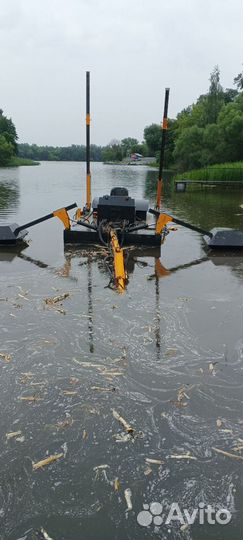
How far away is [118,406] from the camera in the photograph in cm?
470

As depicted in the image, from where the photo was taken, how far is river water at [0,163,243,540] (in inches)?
135

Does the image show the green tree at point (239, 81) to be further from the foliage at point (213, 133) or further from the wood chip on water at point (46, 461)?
the wood chip on water at point (46, 461)

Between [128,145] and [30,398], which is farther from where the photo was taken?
[128,145]

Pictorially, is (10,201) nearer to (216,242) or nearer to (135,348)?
(216,242)

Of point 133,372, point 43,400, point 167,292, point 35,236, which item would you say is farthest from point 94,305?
point 35,236

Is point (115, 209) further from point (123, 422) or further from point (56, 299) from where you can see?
point (123, 422)


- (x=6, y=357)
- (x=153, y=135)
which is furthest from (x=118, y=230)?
(x=153, y=135)

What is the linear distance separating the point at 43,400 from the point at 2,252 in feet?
26.3

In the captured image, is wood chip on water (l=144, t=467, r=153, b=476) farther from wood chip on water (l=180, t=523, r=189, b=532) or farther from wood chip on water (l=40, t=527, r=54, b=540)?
wood chip on water (l=40, t=527, r=54, b=540)

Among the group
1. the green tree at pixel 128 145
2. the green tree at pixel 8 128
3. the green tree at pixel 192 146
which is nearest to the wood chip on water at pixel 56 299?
the green tree at pixel 192 146

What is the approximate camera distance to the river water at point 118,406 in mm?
3422

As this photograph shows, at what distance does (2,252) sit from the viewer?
12.1 metres

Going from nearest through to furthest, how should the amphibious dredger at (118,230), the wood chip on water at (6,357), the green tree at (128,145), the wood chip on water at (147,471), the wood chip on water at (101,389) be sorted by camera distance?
the wood chip on water at (147,471)
the wood chip on water at (101,389)
the wood chip on water at (6,357)
the amphibious dredger at (118,230)
the green tree at (128,145)

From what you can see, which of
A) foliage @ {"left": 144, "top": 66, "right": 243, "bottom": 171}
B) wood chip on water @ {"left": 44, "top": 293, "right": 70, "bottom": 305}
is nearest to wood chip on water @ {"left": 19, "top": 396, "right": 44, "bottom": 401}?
wood chip on water @ {"left": 44, "top": 293, "right": 70, "bottom": 305}
